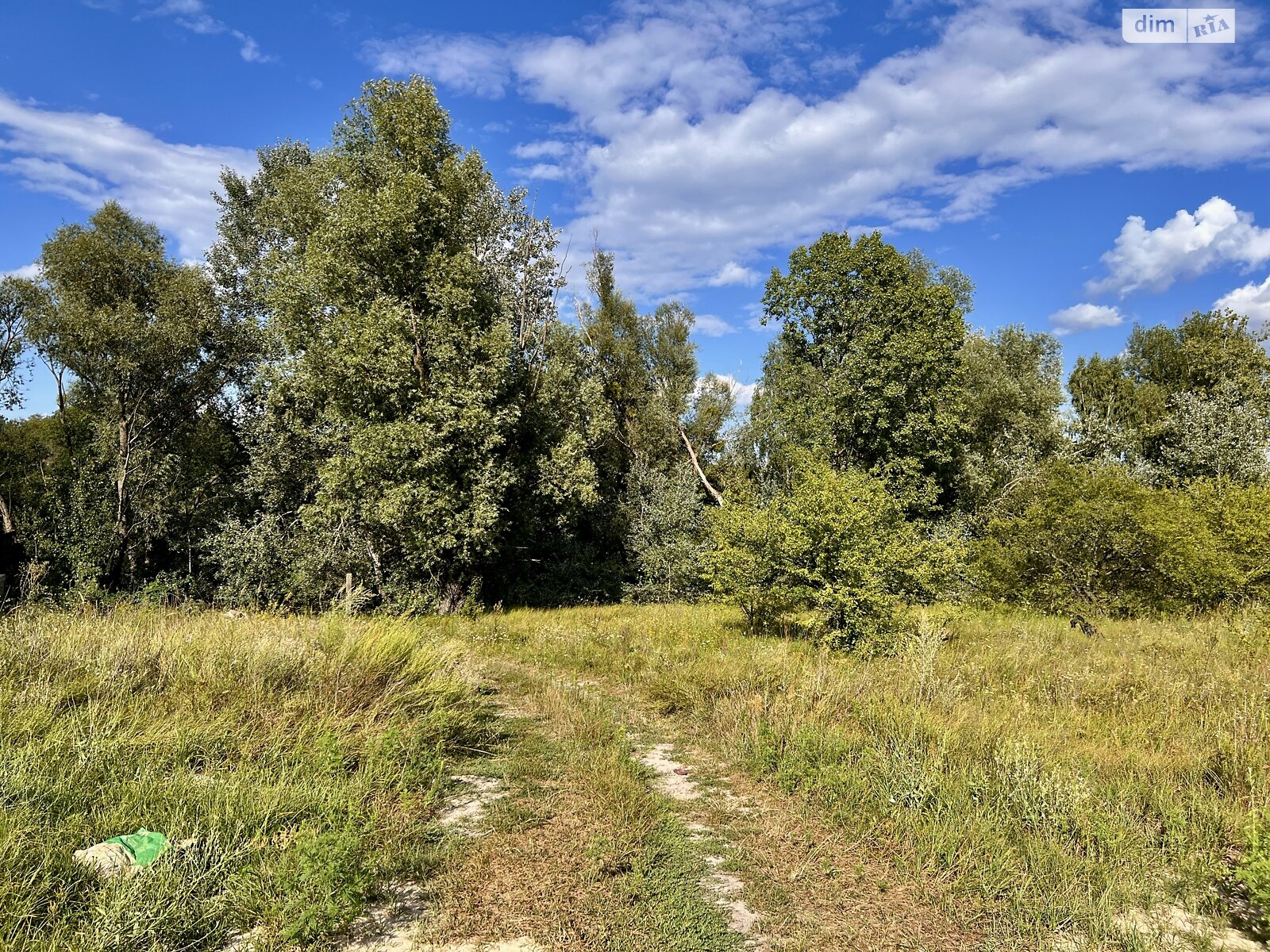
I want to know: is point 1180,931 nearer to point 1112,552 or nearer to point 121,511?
point 1112,552

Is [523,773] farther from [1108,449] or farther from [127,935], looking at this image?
[1108,449]

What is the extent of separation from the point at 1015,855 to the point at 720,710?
3.17 metres

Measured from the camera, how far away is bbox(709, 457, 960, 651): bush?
8891 millimetres

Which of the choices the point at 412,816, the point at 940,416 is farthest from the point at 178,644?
the point at 940,416

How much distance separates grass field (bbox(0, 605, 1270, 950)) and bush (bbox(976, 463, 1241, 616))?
6.38m

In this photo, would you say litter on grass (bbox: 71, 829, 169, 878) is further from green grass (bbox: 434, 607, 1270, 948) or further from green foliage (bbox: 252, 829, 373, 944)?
green grass (bbox: 434, 607, 1270, 948)

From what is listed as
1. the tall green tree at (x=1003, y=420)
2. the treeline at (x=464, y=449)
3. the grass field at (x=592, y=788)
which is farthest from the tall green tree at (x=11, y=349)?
the tall green tree at (x=1003, y=420)

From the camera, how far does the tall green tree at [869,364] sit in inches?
760

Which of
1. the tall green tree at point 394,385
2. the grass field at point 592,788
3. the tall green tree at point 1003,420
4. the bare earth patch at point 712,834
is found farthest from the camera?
the tall green tree at point 1003,420

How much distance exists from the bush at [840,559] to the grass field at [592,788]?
50.0 inches

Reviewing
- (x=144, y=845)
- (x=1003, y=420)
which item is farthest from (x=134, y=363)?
(x=1003, y=420)

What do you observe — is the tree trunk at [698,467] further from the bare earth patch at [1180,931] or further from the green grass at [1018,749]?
the bare earth patch at [1180,931]

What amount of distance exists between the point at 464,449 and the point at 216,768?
35.8ft

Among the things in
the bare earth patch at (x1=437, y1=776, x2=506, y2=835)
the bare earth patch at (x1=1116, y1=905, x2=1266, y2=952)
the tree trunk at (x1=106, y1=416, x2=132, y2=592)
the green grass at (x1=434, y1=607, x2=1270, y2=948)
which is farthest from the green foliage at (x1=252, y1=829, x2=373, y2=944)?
the tree trunk at (x1=106, y1=416, x2=132, y2=592)
